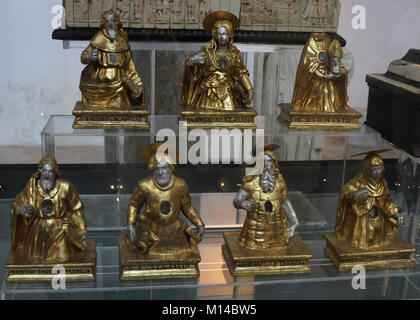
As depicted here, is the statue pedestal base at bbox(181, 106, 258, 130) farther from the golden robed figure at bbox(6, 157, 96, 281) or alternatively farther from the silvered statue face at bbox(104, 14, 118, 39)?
the golden robed figure at bbox(6, 157, 96, 281)

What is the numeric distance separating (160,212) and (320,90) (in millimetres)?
1267

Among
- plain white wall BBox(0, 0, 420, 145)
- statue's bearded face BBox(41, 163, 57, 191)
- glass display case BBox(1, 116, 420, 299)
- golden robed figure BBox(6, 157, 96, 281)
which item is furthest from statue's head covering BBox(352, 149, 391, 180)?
plain white wall BBox(0, 0, 420, 145)

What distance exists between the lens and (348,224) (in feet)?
11.6

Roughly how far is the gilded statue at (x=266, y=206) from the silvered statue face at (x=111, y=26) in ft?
3.61

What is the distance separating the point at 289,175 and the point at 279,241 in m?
1.23

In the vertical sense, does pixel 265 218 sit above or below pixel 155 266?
above

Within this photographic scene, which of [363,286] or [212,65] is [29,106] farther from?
[363,286]

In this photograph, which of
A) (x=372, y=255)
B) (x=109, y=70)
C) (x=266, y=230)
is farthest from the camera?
(x=109, y=70)

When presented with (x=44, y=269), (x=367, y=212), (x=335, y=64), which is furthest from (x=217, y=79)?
(x=44, y=269)

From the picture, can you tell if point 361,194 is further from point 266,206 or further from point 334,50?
point 334,50

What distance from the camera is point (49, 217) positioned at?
3209 mm
